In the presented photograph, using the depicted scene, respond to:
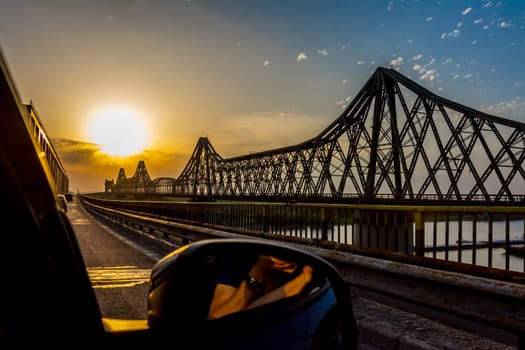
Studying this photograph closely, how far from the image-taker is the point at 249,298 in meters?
1.90

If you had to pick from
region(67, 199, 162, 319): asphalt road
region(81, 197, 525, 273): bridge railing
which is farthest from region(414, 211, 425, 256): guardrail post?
region(67, 199, 162, 319): asphalt road

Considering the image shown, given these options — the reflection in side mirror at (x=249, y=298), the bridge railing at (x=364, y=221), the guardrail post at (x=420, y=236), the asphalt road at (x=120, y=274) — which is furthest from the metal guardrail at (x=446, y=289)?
the asphalt road at (x=120, y=274)

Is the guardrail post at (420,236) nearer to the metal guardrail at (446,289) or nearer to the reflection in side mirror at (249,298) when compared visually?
the metal guardrail at (446,289)

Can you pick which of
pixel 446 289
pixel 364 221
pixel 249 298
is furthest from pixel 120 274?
pixel 249 298

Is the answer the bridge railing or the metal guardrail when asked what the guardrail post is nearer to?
the bridge railing

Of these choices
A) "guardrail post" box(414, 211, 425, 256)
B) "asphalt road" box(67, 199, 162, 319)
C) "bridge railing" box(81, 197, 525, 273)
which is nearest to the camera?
"asphalt road" box(67, 199, 162, 319)

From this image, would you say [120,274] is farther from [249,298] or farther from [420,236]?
[249,298]

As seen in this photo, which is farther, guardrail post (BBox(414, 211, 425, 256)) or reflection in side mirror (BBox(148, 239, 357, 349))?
guardrail post (BBox(414, 211, 425, 256))

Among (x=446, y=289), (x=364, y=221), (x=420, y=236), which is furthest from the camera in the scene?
(x=364, y=221)

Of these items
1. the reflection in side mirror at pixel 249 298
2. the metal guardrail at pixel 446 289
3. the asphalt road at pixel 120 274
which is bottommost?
the asphalt road at pixel 120 274

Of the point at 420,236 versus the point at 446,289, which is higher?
the point at 420,236

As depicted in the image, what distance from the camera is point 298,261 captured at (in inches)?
77.8

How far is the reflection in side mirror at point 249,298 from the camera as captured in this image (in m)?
1.41

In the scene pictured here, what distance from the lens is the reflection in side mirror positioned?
1409mm
